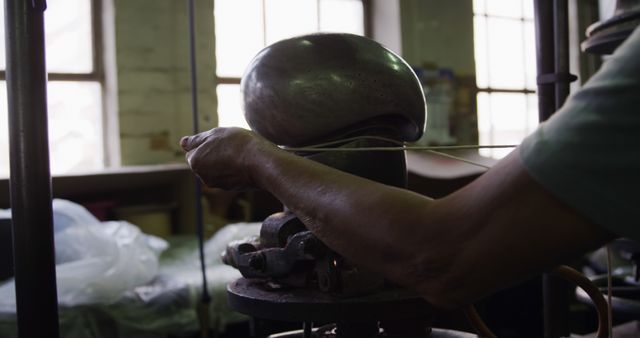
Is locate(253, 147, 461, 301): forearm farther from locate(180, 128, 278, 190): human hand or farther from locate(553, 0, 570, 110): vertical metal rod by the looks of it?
locate(553, 0, 570, 110): vertical metal rod

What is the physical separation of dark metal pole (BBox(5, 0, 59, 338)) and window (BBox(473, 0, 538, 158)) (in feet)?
12.1

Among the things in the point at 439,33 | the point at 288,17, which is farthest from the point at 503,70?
the point at 288,17

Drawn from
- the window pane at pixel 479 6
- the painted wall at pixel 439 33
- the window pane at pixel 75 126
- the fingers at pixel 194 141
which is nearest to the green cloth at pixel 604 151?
the fingers at pixel 194 141

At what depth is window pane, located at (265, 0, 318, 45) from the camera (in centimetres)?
357

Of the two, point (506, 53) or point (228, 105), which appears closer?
point (228, 105)

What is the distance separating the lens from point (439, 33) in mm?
4078

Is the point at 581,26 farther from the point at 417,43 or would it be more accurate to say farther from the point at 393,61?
the point at 393,61

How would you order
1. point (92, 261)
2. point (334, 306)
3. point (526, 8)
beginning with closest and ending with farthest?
point (334, 306)
point (92, 261)
point (526, 8)

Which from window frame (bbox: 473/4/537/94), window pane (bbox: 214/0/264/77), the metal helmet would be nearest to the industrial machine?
the metal helmet

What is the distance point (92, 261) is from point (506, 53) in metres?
3.61

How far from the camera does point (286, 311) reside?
2.81 ft

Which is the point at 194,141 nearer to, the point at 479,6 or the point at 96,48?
the point at 96,48

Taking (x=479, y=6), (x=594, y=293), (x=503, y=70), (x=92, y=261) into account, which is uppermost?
(x=479, y=6)

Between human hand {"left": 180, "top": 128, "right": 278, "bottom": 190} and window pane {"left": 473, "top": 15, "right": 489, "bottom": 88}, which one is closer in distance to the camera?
human hand {"left": 180, "top": 128, "right": 278, "bottom": 190}
